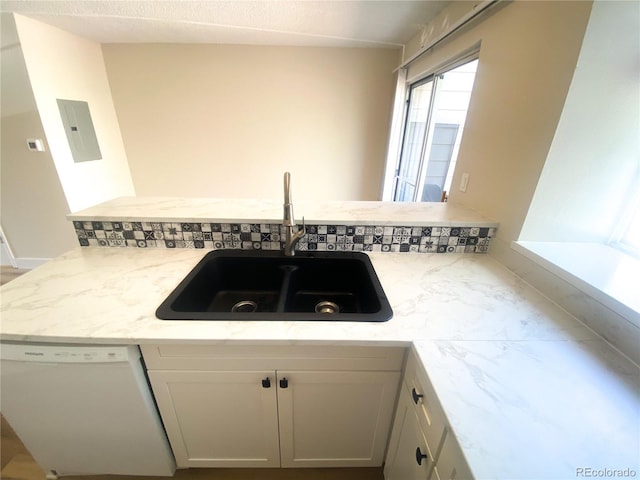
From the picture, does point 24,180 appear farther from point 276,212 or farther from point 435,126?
point 435,126

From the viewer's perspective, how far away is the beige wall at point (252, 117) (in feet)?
9.56

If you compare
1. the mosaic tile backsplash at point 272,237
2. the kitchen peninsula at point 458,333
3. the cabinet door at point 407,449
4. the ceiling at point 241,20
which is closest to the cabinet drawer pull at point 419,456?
the cabinet door at point 407,449

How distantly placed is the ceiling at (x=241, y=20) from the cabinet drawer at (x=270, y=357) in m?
2.30

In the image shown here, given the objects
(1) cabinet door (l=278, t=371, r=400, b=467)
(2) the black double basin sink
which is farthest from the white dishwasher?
(1) cabinet door (l=278, t=371, r=400, b=467)

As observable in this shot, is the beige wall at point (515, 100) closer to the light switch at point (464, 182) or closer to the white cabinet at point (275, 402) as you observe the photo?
the light switch at point (464, 182)

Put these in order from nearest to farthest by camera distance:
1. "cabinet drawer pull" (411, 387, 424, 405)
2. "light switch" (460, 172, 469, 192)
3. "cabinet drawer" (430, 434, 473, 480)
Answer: "cabinet drawer" (430, 434, 473, 480) → "cabinet drawer pull" (411, 387, 424, 405) → "light switch" (460, 172, 469, 192)

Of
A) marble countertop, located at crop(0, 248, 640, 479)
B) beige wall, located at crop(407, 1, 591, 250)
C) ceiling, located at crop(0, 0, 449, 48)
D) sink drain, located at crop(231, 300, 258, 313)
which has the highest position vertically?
ceiling, located at crop(0, 0, 449, 48)

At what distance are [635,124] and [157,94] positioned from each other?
3905 mm

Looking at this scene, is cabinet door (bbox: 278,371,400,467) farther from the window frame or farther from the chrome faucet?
the window frame

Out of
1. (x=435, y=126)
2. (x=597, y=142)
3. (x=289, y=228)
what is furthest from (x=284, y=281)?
(x=435, y=126)

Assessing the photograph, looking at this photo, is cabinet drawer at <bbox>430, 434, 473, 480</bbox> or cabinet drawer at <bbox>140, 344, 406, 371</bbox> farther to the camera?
cabinet drawer at <bbox>140, 344, 406, 371</bbox>

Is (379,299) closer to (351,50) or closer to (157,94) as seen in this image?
(351,50)

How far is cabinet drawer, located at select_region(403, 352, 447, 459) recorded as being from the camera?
0.63 metres

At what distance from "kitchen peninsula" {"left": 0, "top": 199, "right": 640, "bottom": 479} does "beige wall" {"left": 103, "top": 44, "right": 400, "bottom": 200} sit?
2197mm
